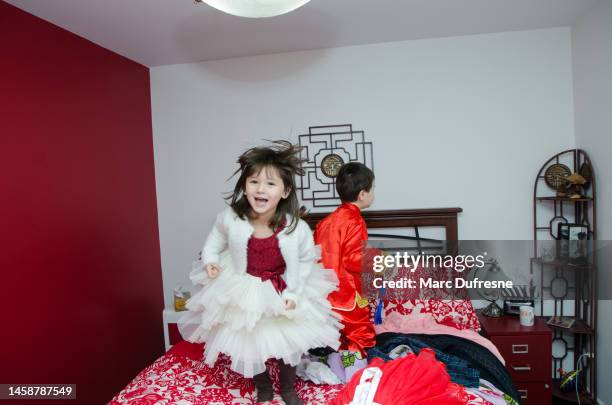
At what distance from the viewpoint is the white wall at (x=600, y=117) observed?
2.13 m

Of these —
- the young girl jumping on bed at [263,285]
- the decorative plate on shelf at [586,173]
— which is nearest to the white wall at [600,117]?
the decorative plate on shelf at [586,173]

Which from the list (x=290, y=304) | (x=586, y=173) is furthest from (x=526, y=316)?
(x=290, y=304)

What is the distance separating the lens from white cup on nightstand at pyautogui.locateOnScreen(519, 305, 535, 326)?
225 cm

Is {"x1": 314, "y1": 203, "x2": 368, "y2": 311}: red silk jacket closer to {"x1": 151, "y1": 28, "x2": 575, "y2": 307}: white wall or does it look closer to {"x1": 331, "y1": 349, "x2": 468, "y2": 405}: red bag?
{"x1": 331, "y1": 349, "x2": 468, "y2": 405}: red bag

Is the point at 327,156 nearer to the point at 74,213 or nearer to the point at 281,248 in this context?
the point at 281,248

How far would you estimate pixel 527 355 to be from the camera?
2166 millimetres

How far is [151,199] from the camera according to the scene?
9.41ft

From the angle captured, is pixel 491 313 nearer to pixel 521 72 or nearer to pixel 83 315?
pixel 521 72

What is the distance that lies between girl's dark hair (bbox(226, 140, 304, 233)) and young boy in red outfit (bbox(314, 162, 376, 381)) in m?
0.32

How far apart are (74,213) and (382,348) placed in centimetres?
178

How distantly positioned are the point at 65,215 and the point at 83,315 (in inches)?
22.7

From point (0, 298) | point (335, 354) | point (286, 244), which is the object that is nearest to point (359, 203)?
point (286, 244)

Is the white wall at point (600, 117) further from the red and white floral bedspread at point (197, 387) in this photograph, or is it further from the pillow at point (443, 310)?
the red and white floral bedspread at point (197, 387)

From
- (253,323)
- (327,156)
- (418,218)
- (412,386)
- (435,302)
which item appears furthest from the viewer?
(327,156)
